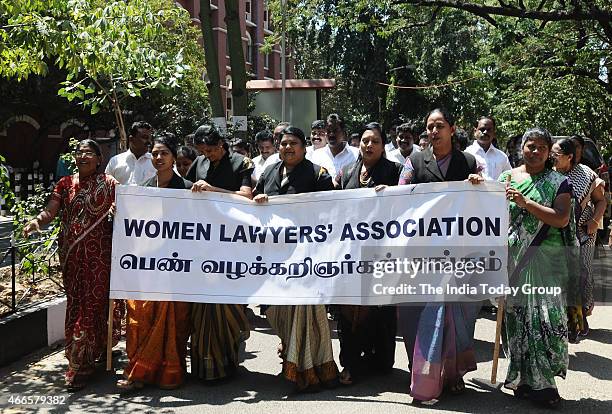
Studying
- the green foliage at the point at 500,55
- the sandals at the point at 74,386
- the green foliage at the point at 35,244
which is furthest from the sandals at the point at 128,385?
the green foliage at the point at 500,55

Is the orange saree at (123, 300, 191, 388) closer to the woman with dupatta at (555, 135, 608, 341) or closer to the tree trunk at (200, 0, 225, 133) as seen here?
the woman with dupatta at (555, 135, 608, 341)

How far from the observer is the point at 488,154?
745cm

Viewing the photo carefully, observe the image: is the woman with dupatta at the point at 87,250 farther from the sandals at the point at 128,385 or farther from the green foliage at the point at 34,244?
the green foliage at the point at 34,244

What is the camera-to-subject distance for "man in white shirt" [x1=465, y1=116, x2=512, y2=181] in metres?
7.35

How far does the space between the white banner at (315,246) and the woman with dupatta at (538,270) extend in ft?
0.46

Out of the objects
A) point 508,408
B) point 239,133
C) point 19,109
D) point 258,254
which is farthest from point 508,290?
point 19,109

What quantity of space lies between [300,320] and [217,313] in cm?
64

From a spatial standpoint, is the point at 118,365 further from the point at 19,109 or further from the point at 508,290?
the point at 19,109

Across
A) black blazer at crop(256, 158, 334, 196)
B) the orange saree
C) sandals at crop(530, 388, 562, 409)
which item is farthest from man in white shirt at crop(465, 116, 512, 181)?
the orange saree

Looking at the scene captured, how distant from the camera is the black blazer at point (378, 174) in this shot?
4.80 metres

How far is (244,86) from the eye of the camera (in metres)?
11.0

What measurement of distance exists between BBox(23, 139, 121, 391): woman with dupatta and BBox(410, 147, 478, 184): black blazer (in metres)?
2.26

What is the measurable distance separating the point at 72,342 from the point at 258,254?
60.6 inches

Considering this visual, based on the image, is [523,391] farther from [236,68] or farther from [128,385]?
[236,68]
